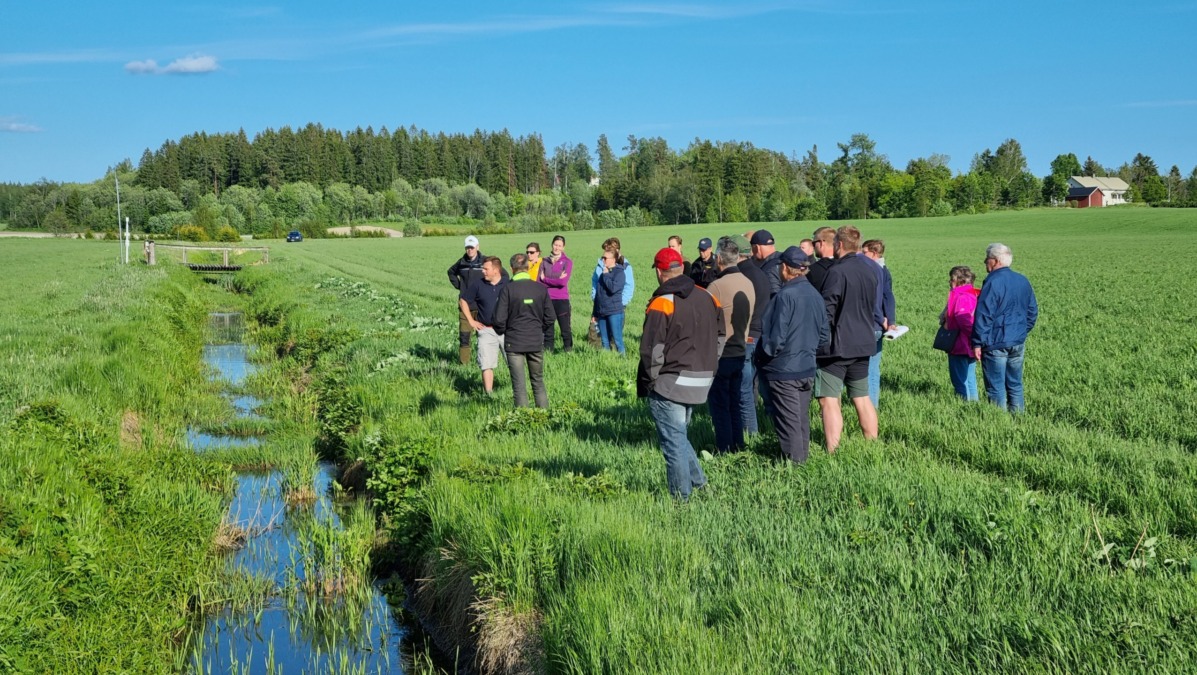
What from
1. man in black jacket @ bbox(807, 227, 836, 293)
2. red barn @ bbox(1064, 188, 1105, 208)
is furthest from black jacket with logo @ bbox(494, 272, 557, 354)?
red barn @ bbox(1064, 188, 1105, 208)

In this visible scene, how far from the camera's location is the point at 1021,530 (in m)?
5.68

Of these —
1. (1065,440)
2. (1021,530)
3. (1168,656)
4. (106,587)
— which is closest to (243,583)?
(106,587)

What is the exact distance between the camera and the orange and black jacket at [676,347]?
6867 millimetres

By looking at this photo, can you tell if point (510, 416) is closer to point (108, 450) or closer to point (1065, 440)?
point (108, 450)

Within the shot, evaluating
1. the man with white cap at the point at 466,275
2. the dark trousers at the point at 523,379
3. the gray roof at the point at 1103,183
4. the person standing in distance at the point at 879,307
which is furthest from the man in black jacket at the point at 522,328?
the gray roof at the point at 1103,183

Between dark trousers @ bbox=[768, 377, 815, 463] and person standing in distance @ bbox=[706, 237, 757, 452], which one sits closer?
dark trousers @ bbox=[768, 377, 815, 463]

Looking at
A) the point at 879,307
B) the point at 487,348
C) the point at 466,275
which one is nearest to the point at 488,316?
the point at 487,348

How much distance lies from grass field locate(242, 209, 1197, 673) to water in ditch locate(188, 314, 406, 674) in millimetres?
584

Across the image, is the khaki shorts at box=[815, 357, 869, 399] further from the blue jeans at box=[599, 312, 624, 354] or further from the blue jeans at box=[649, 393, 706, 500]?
the blue jeans at box=[599, 312, 624, 354]

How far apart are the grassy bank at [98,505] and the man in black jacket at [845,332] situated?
535 centimetres

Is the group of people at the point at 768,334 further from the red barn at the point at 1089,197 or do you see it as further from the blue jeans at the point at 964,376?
the red barn at the point at 1089,197

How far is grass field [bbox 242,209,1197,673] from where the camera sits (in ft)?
14.7

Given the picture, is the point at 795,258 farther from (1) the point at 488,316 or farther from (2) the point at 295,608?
(2) the point at 295,608

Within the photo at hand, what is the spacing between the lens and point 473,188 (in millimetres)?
140500
